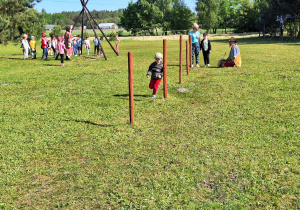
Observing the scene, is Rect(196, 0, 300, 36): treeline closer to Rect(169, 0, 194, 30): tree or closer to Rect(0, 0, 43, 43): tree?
Rect(169, 0, 194, 30): tree

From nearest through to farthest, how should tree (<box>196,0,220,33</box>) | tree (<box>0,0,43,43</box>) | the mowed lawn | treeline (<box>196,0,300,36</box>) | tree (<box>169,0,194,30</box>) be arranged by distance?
the mowed lawn, tree (<box>0,0,43,43</box>), treeline (<box>196,0,300,36</box>), tree (<box>196,0,220,33</box>), tree (<box>169,0,194,30</box>)

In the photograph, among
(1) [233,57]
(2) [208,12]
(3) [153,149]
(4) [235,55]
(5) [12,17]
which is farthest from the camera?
(2) [208,12]

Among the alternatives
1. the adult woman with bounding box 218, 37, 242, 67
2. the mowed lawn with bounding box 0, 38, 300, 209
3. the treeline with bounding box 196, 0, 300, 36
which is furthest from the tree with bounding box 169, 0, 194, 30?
the mowed lawn with bounding box 0, 38, 300, 209

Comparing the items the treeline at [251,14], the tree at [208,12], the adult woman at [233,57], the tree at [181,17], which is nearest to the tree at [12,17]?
the adult woman at [233,57]

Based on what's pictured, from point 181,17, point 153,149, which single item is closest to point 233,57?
point 153,149

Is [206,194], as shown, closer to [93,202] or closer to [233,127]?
[93,202]

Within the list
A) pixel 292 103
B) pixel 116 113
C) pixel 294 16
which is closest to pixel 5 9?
pixel 116 113

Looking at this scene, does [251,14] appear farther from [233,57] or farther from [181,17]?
[233,57]

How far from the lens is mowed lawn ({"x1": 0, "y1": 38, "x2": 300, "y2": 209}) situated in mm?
3965

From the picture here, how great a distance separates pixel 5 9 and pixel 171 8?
73446 millimetres

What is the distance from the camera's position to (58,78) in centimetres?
1275

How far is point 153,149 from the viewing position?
5.39m

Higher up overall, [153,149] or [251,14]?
[251,14]

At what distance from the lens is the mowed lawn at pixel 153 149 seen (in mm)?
3965
